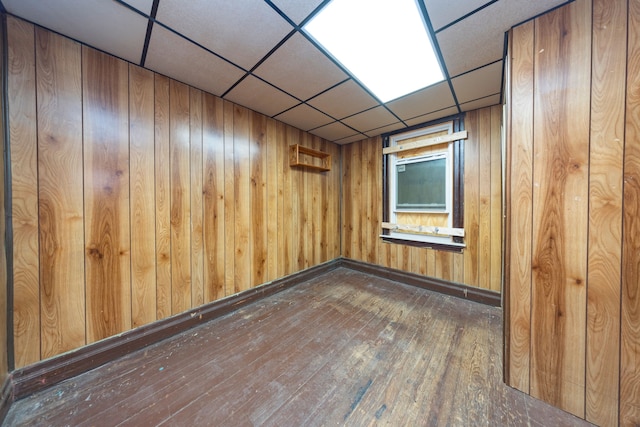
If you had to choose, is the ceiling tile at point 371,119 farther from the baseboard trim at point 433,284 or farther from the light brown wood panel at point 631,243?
the baseboard trim at point 433,284

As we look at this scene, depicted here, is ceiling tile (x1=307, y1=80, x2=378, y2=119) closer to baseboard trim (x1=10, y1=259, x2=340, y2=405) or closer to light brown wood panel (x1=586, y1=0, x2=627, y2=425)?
light brown wood panel (x1=586, y1=0, x2=627, y2=425)

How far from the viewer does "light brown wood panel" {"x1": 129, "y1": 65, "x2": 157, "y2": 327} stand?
1635 millimetres

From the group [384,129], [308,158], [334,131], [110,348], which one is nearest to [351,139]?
[334,131]

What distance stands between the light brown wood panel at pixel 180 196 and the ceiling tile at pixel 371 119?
179cm

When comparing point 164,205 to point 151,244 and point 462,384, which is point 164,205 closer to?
point 151,244

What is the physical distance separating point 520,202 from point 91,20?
2771mm

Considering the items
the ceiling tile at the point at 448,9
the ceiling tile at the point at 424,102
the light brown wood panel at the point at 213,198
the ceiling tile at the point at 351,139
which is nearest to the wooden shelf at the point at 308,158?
the ceiling tile at the point at 351,139

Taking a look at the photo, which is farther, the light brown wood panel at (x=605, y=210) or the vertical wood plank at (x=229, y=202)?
the vertical wood plank at (x=229, y=202)

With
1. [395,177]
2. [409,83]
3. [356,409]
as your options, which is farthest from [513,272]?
[395,177]

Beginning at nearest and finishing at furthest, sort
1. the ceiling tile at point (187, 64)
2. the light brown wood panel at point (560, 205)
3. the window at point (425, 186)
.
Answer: the light brown wood panel at point (560, 205) → the ceiling tile at point (187, 64) → the window at point (425, 186)

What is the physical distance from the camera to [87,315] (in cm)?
145

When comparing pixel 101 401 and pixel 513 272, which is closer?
pixel 101 401

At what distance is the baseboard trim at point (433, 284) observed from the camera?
2365 mm

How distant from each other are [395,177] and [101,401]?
11.5ft
